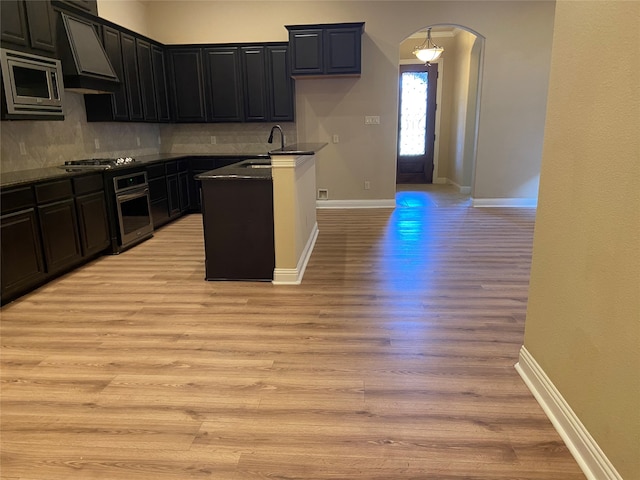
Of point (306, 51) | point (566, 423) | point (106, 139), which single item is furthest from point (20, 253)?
point (306, 51)

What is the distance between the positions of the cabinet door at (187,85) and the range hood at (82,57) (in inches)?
72.1

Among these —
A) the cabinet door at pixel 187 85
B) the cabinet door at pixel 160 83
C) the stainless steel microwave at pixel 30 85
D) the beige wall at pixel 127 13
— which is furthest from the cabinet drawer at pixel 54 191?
the cabinet door at pixel 187 85

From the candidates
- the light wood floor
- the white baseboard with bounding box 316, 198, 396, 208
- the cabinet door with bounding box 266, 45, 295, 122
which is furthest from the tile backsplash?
the light wood floor

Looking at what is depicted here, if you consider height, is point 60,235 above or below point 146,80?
below

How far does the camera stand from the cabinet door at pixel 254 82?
644cm

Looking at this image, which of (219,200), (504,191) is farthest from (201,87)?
(504,191)

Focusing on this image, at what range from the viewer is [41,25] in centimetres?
391

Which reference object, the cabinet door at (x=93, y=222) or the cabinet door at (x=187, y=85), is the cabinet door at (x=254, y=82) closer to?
the cabinet door at (x=187, y=85)

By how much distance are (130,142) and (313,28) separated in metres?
2.99

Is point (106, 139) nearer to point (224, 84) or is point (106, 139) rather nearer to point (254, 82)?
point (224, 84)

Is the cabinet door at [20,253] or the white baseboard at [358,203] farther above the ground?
the cabinet door at [20,253]

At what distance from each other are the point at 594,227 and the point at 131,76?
5622mm

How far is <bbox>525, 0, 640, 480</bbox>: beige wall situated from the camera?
1.41 m

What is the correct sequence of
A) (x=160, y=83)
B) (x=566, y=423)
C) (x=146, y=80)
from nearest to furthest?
(x=566, y=423) → (x=146, y=80) → (x=160, y=83)
